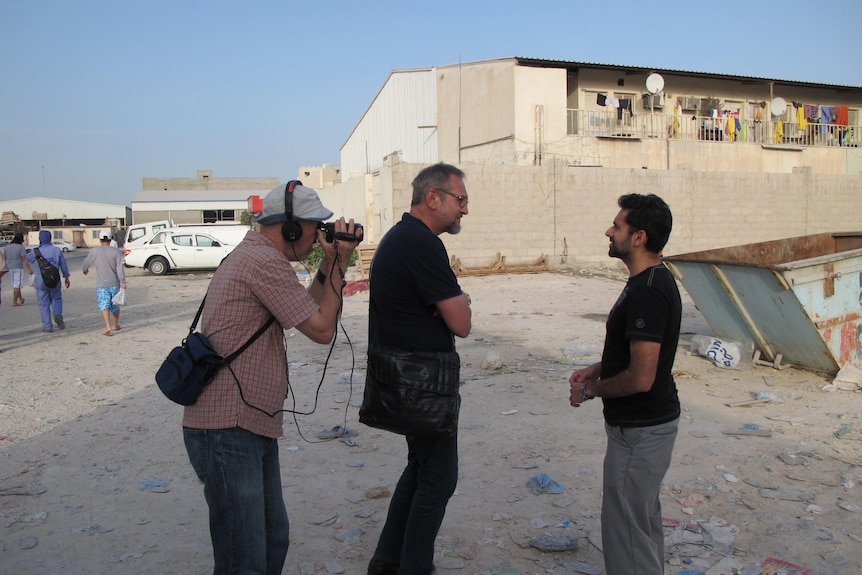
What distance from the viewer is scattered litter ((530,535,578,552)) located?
3299 millimetres

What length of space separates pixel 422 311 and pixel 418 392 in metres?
0.32

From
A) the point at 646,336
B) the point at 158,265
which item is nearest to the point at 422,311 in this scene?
the point at 646,336

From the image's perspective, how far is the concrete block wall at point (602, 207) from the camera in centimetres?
1750

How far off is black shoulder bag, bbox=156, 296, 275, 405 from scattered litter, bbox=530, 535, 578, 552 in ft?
6.47

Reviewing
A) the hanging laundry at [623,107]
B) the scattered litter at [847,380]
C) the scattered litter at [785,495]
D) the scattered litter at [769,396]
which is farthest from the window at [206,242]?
the scattered litter at [785,495]

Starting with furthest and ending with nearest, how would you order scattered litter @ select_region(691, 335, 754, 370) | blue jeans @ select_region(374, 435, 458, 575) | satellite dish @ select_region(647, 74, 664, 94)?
1. satellite dish @ select_region(647, 74, 664, 94)
2. scattered litter @ select_region(691, 335, 754, 370)
3. blue jeans @ select_region(374, 435, 458, 575)

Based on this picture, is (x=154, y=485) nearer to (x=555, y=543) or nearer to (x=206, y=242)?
(x=555, y=543)

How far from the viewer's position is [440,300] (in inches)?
99.0

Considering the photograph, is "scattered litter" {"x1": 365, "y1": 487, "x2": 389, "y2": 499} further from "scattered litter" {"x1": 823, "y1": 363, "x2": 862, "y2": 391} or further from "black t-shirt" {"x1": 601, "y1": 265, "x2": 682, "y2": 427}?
"scattered litter" {"x1": 823, "y1": 363, "x2": 862, "y2": 391}

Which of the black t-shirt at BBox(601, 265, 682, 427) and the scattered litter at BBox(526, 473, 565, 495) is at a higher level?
the black t-shirt at BBox(601, 265, 682, 427)

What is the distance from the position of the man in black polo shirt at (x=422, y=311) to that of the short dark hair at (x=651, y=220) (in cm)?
72

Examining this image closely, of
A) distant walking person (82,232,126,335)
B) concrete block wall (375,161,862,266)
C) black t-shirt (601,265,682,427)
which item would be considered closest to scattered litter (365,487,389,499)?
black t-shirt (601,265,682,427)

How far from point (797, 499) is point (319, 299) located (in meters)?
3.11

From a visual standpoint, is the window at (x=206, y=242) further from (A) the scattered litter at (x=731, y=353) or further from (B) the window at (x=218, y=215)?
(B) the window at (x=218, y=215)
